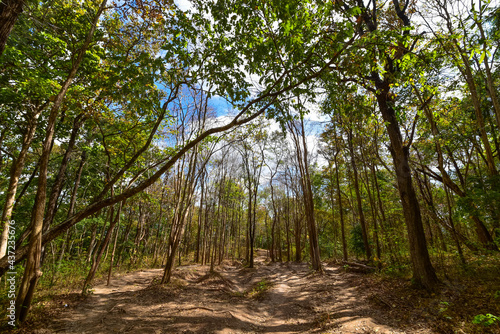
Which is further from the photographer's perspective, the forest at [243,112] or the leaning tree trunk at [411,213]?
the leaning tree trunk at [411,213]

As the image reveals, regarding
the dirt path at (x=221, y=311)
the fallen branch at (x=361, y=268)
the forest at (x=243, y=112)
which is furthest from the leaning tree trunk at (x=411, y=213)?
the fallen branch at (x=361, y=268)

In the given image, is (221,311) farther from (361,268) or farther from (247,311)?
(361,268)

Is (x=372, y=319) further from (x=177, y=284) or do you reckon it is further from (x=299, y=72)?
(x=177, y=284)

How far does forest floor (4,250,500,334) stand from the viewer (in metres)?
4.46

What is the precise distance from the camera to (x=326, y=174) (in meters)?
17.4

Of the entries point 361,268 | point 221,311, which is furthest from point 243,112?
point 361,268

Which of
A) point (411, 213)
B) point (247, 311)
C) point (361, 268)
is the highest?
point (411, 213)

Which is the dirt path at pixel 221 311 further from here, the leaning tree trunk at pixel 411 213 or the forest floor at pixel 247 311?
the leaning tree trunk at pixel 411 213

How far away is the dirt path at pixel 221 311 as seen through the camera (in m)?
4.62

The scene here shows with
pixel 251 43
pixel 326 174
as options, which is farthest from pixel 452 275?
pixel 326 174

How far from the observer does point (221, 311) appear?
5.77 m

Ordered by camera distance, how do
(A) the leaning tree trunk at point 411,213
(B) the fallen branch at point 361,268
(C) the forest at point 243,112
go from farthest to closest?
(B) the fallen branch at point 361,268
(A) the leaning tree trunk at point 411,213
(C) the forest at point 243,112

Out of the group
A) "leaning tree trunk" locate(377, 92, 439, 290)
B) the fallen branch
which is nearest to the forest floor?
"leaning tree trunk" locate(377, 92, 439, 290)

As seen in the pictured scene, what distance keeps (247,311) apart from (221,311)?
931 millimetres
